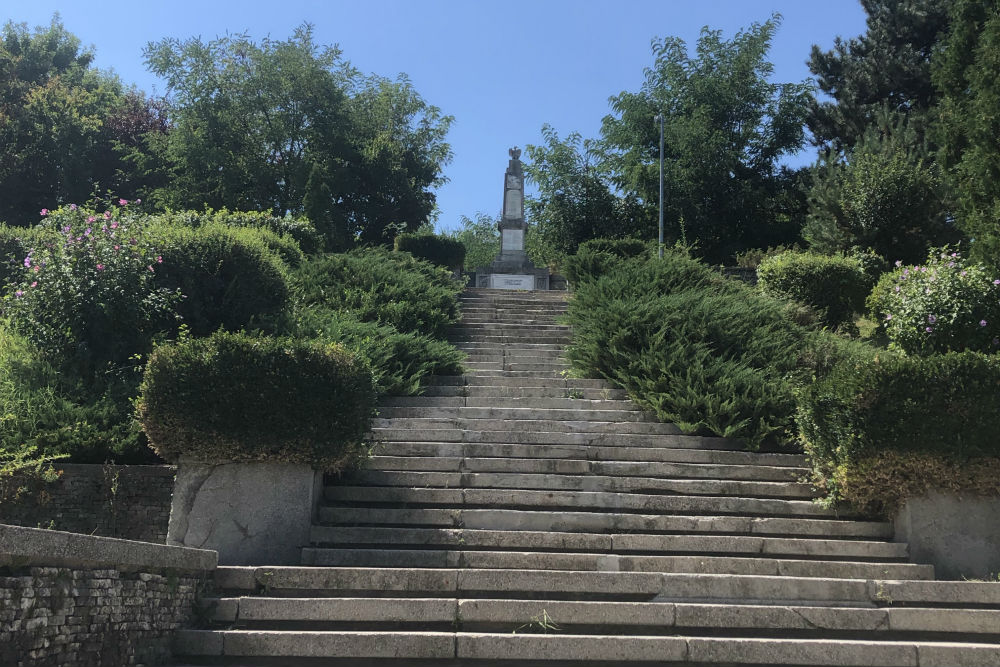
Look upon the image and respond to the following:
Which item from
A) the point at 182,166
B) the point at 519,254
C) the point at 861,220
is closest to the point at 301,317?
the point at 519,254

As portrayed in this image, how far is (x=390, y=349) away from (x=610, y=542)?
4784 millimetres

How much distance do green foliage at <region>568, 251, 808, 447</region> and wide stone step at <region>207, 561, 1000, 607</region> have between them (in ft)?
9.19

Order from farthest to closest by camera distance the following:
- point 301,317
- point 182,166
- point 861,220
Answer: point 182,166
point 861,220
point 301,317

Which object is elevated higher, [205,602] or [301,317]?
[301,317]

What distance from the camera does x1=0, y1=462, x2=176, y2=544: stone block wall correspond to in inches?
279

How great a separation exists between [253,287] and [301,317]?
3.25 ft

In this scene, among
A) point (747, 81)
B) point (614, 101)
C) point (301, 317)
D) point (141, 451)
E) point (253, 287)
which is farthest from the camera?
point (614, 101)

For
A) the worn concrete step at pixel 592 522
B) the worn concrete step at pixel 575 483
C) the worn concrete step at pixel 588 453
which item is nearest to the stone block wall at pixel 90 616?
the worn concrete step at pixel 592 522

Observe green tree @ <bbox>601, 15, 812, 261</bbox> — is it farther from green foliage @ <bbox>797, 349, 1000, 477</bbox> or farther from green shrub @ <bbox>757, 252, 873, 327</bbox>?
green foliage @ <bbox>797, 349, 1000, 477</bbox>

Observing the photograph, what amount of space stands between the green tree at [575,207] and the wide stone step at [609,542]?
2322 centimetres

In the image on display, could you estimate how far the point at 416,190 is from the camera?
31766 mm

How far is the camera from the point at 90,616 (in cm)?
411

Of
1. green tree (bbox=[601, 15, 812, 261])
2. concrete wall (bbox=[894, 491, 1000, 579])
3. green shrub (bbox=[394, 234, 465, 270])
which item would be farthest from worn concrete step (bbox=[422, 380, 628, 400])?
green tree (bbox=[601, 15, 812, 261])

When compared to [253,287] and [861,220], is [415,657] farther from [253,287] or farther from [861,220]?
[861,220]
